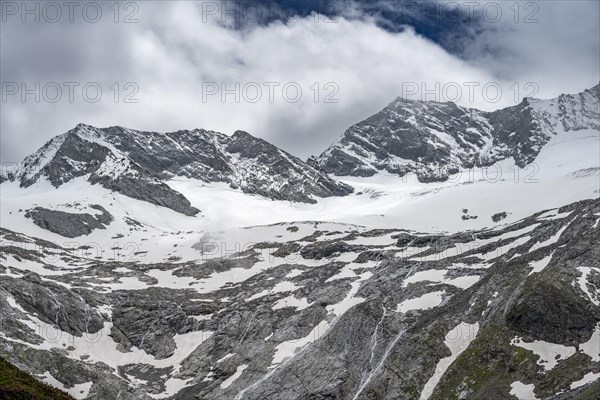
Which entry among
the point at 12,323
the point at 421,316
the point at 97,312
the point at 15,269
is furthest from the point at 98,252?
the point at 421,316

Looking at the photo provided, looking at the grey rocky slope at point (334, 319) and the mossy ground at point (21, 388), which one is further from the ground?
the mossy ground at point (21, 388)

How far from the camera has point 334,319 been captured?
325 ft

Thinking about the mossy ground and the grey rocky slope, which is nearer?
the mossy ground

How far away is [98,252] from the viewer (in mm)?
183875

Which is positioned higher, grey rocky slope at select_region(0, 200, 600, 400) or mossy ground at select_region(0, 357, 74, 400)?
mossy ground at select_region(0, 357, 74, 400)

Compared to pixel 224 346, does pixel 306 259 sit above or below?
above

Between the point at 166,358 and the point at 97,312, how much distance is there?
19.1 metres

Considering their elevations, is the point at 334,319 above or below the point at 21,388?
below

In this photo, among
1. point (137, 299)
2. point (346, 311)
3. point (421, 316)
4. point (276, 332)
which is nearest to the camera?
point (421, 316)

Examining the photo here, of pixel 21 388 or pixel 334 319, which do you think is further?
pixel 334 319

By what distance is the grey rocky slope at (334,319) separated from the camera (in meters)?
70.6

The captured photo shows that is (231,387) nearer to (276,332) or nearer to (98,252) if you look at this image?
(276,332)

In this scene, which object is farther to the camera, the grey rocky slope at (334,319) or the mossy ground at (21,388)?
the grey rocky slope at (334,319)

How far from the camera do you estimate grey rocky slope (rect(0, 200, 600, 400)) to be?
2781 inches
